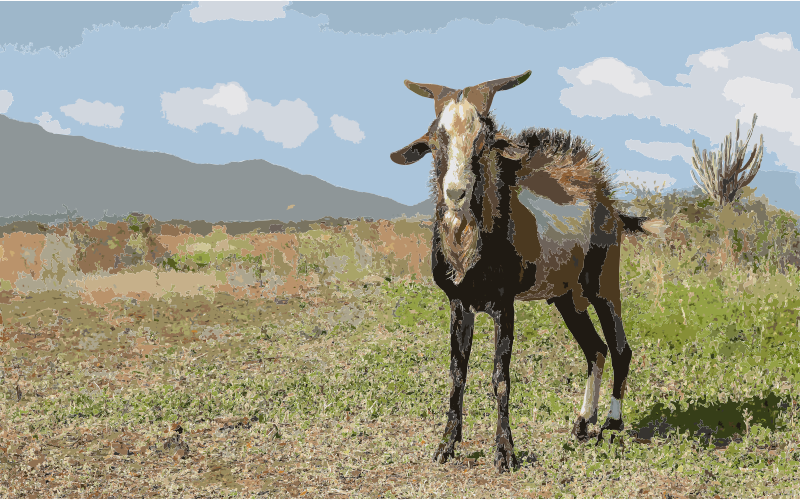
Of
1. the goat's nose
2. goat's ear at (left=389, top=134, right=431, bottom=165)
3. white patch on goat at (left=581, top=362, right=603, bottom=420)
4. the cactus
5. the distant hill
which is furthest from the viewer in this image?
the distant hill

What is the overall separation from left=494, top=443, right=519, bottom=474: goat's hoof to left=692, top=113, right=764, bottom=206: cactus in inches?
619

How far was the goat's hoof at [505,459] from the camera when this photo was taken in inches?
187

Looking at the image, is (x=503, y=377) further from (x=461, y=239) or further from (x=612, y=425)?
(x=612, y=425)

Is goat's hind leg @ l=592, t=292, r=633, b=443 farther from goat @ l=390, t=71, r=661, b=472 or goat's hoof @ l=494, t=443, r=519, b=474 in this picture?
goat's hoof @ l=494, t=443, r=519, b=474

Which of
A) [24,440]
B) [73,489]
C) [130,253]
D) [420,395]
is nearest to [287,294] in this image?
[420,395]

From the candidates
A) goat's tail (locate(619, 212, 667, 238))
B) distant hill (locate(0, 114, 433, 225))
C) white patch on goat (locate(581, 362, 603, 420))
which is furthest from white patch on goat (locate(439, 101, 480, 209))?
distant hill (locate(0, 114, 433, 225))

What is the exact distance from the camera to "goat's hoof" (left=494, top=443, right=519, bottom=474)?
4738 mm

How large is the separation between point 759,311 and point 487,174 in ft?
20.6

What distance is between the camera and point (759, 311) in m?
8.49

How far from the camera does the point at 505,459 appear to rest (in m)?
4.77

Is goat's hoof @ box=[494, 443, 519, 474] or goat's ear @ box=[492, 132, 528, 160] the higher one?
goat's ear @ box=[492, 132, 528, 160]

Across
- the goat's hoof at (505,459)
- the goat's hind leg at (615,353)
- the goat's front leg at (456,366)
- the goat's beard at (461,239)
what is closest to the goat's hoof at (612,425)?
the goat's hind leg at (615,353)

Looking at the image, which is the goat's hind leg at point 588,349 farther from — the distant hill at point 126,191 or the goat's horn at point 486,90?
the distant hill at point 126,191

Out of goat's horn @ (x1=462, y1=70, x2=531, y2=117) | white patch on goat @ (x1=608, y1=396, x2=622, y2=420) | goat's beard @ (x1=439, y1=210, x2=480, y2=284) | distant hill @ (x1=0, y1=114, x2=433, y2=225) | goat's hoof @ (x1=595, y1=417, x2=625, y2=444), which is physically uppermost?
distant hill @ (x1=0, y1=114, x2=433, y2=225)
